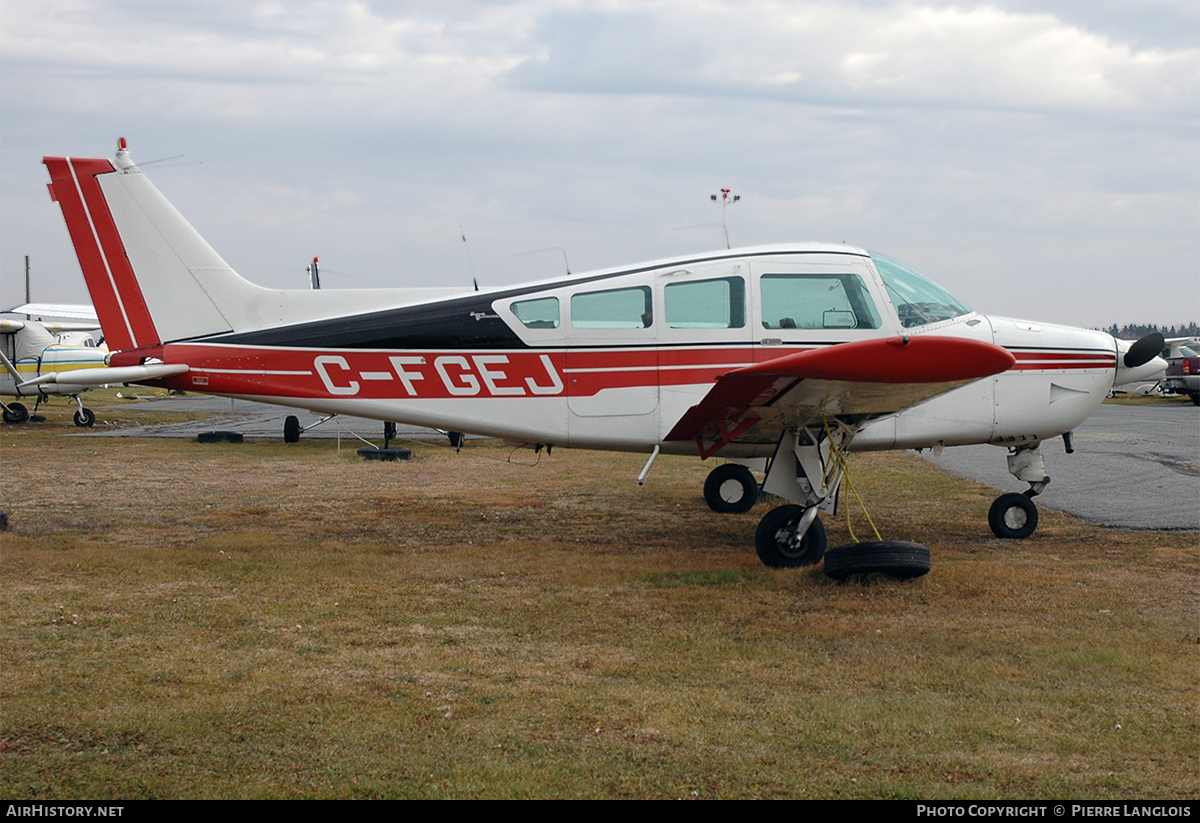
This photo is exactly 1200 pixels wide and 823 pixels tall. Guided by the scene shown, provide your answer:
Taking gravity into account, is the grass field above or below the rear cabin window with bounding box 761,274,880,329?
below

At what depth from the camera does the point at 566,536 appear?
32.6ft

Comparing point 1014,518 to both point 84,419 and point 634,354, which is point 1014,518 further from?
point 84,419

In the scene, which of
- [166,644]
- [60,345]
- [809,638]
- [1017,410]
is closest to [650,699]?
[809,638]

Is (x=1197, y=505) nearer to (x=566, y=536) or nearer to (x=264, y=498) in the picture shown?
(x=566, y=536)

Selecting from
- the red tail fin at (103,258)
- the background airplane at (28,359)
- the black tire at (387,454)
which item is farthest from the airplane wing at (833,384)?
the background airplane at (28,359)

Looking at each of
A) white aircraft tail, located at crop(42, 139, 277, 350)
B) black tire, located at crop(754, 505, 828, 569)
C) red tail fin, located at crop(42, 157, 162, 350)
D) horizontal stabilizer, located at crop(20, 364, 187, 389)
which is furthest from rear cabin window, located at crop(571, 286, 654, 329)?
red tail fin, located at crop(42, 157, 162, 350)

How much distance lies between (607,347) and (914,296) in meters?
2.89

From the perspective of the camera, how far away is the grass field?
414 cm

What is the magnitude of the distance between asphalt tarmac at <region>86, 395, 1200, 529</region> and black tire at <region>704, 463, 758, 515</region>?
357 centimetres

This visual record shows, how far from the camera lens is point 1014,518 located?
952 cm

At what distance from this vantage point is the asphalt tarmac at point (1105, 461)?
11133 millimetres

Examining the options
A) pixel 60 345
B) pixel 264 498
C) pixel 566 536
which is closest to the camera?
pixel 566 536

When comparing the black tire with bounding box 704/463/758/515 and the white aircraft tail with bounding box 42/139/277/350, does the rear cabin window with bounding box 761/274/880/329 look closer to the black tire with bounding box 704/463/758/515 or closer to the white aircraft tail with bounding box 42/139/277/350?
the black tire with bounding box 704/463/758/515

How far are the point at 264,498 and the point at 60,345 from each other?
61.8ft
